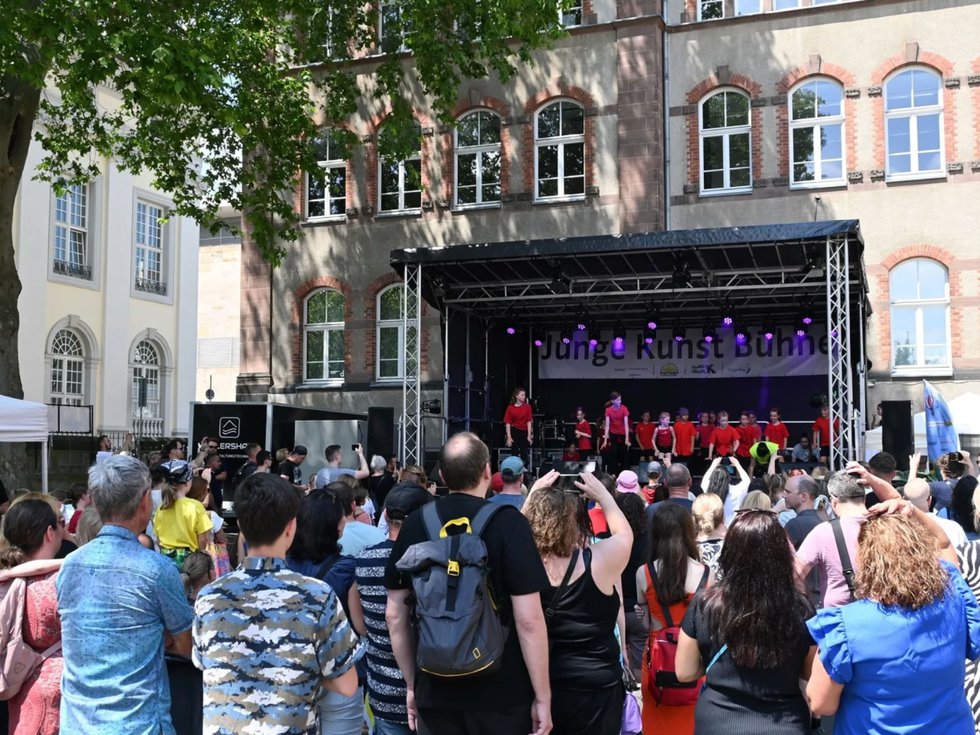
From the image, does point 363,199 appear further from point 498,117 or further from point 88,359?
point 88,359

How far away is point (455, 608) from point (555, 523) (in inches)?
30.2

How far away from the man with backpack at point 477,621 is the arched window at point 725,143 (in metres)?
18.8

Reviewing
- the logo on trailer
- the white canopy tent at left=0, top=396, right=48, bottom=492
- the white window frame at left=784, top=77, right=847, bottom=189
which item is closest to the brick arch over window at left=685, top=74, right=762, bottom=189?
the white window frame at left=784, top=77, right=847, bottom=189

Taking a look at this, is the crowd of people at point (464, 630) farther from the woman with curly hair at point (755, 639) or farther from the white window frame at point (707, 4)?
the white window frame at point (707, 4)

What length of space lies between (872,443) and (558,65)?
11220 millimetres

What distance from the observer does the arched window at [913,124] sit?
1991cm

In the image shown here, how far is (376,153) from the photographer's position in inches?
939

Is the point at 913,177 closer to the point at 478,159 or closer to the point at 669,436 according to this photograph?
the point at 669,436

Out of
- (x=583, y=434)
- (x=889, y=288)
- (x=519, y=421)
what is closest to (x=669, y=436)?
(x=583, y=434)

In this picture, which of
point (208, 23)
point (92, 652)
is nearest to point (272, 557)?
point (92, 652)

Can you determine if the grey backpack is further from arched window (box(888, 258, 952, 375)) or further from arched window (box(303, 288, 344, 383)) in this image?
arched window (box(303, 288, 344, 383))

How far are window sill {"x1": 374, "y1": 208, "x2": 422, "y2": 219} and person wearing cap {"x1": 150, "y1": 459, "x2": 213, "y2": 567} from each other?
16867 mm

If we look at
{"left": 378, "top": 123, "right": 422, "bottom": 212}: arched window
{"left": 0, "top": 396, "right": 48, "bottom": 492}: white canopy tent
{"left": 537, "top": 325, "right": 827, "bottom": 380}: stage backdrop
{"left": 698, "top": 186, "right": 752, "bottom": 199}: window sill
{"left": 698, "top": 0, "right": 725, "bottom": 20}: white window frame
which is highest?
{"left": 698, "top": 0, "right": 725, "bottom": 20}: white window frame

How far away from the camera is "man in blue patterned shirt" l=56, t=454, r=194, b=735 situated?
3.45 m
